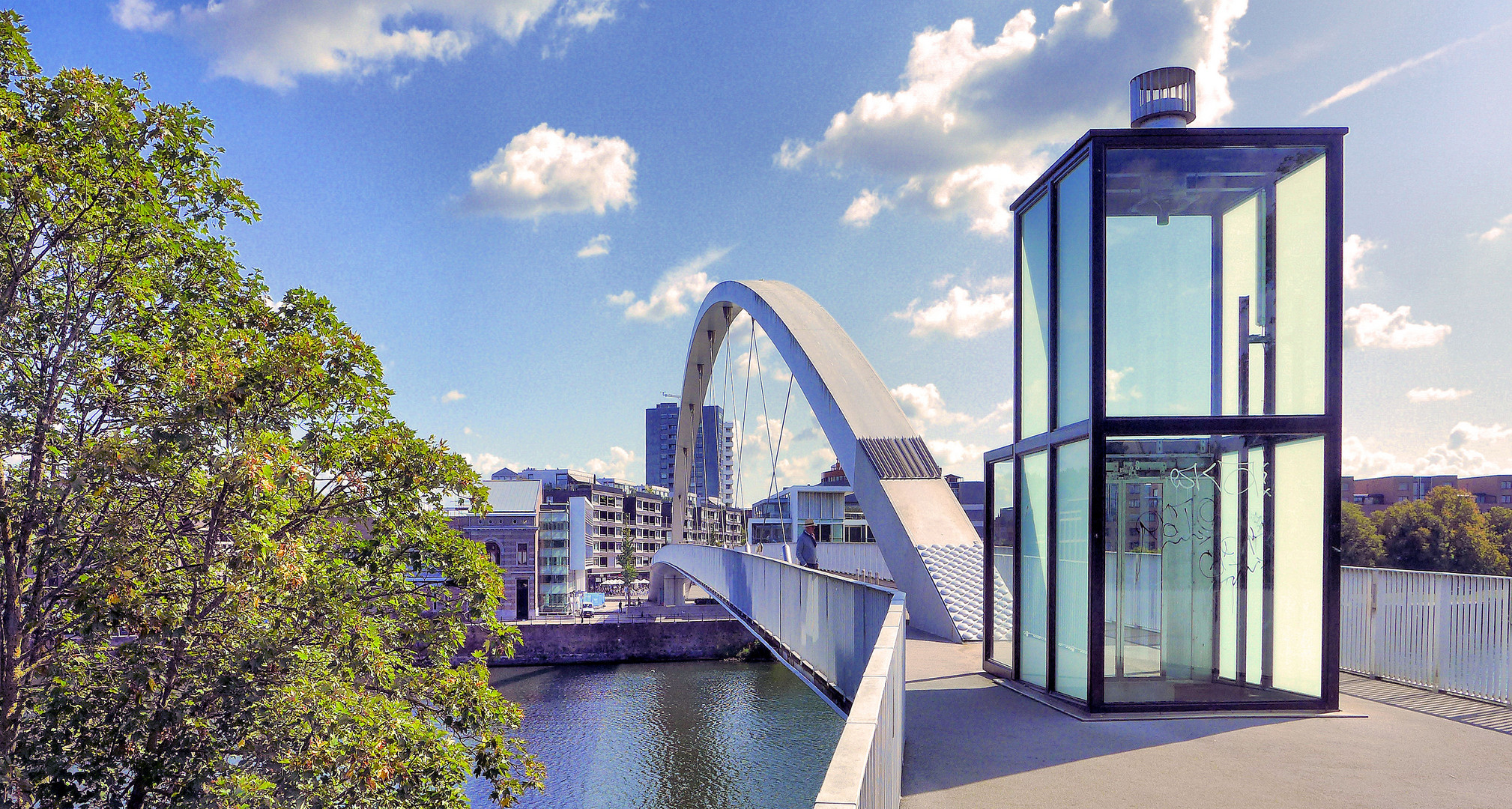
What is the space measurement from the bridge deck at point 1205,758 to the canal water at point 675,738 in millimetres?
16599

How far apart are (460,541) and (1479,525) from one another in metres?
51.0

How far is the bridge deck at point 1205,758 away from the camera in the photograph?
4.59 m

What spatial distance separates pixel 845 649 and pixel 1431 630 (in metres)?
5.19

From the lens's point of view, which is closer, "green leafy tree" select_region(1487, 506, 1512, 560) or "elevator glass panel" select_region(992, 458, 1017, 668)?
"elevator glass panel" select_region(992, 458, 1017, 668)

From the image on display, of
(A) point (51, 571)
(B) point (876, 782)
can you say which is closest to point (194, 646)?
(A) point (51, 571)

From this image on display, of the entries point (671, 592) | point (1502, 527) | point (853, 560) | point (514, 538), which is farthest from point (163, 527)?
point (514, 538)

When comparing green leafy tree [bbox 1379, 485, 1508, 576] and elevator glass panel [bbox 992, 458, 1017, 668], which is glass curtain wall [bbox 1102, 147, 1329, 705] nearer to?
elevator glass panel [bbox 992, 458, 1017, 668]

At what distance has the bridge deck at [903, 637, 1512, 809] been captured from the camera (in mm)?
4590

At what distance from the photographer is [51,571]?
827cm

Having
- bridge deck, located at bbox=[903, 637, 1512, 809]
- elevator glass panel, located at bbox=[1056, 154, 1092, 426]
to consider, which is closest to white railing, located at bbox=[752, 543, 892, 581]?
elevator glass panel, located at bbox=[1056, 154, 1092, 426]

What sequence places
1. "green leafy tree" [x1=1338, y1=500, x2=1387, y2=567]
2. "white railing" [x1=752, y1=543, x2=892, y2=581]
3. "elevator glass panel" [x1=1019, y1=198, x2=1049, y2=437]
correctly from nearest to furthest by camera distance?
"elevator glass panel" [x1=1019, y1=198, x2=1049, y2=437]
"white railing" [x1=752, y1=543, x2=892, y2=581]
"green leafy tree" [x1=1338, y1=500, x2=1387, y2=567]

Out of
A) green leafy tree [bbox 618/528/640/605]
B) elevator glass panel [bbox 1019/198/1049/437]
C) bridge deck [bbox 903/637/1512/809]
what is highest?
elevator glass panel [bbox 1019/198/1049/437]

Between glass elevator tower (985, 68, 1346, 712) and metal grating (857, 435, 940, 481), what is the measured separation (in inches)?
303

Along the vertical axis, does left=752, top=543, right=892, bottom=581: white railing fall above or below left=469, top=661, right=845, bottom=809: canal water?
above
